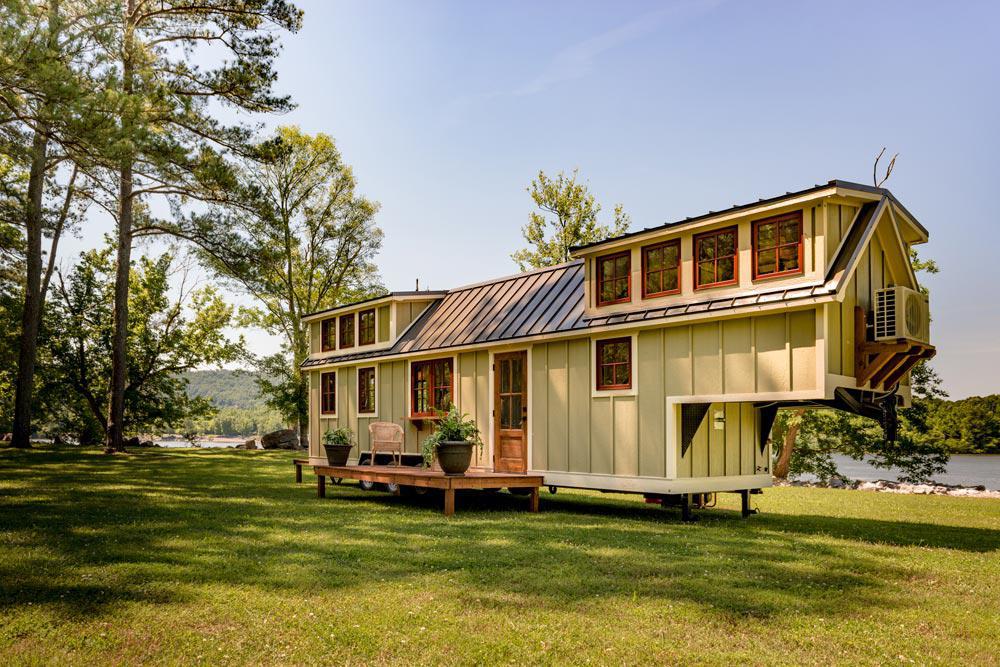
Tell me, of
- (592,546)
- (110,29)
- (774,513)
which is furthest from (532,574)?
(110,29)

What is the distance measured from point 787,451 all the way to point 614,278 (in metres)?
13.9

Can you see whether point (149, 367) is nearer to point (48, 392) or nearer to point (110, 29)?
point (48, 392)

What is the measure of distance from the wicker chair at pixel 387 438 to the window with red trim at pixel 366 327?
235 centimetres

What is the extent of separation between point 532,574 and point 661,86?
12.1 meters

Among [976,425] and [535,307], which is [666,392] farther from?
[976,425]

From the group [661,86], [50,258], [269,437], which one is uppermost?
[661,86]

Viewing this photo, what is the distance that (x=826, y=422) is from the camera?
2252 cm

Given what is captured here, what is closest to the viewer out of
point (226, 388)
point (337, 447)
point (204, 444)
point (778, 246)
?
point (778, 246)

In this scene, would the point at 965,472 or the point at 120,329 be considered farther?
the point at 965,472

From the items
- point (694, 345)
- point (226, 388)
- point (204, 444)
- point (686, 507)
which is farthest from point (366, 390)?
point (226, 388)

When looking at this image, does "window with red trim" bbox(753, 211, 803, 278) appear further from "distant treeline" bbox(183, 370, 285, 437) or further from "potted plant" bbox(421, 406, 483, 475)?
"distant treeline" bbox(183, 370, 285, 437)

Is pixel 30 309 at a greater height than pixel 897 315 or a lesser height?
greater

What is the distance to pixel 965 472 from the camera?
3309 cm

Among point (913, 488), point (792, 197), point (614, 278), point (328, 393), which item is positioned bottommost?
point (913, 488)
